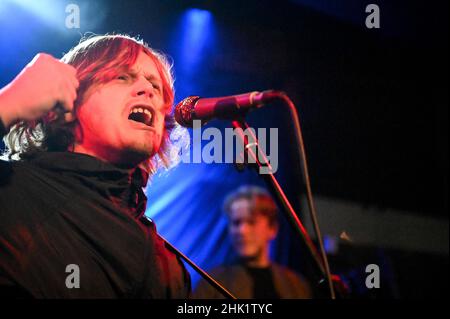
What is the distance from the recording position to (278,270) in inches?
89.7

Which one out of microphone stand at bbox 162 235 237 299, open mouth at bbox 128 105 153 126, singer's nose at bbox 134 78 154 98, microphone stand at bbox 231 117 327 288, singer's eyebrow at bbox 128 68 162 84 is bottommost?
microphone stand at bbox 162 235 237 299

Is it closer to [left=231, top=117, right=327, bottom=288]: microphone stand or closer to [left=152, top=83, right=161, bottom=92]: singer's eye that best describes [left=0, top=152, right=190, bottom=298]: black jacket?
[left=152, top=83, right=161, bottom=92]: singer's eye

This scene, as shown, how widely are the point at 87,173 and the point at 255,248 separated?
0.84m

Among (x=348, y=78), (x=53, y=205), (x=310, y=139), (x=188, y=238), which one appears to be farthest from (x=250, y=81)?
(x=53, y=205)

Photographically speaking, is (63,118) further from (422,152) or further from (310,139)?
(422,152)

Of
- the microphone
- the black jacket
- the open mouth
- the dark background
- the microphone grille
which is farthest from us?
the dark background

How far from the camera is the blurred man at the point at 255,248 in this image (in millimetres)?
2180

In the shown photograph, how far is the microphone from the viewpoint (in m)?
1.46

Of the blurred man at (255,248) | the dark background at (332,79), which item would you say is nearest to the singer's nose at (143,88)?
the dark background at (332,79)

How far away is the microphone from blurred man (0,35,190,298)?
446 mm

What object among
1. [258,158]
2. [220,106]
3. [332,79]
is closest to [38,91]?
[220,106]

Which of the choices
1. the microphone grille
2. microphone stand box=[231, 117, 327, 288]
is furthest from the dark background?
microphone stand box=[231, 117, 327, 288]

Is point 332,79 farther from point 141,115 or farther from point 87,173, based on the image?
point 87,173
